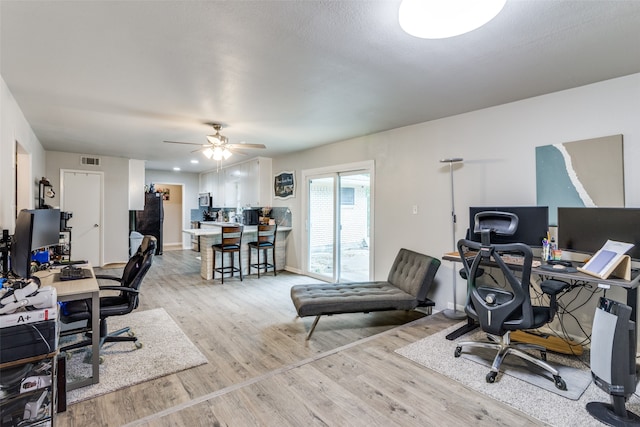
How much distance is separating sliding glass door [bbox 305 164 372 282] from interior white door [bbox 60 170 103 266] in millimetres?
4528

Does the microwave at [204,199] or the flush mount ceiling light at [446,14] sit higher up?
the flush mount ceiling light at [446,14]

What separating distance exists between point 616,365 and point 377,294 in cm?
196

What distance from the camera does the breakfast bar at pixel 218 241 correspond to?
218 inches

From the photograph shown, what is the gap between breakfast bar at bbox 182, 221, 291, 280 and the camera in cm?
554

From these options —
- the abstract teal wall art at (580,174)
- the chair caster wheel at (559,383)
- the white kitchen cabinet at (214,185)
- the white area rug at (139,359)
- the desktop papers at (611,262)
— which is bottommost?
the white area rug at (139,359)

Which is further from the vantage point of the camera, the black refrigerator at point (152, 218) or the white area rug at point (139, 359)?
the black refrigerator at point (152, 218)

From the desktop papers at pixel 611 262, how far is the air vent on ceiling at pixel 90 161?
316 inches

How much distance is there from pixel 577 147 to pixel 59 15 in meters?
3.93

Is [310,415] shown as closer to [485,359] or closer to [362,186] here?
[485,359]

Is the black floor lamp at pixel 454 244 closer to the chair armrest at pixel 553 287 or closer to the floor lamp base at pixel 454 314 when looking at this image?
the floor lamp base at pixel 454 314

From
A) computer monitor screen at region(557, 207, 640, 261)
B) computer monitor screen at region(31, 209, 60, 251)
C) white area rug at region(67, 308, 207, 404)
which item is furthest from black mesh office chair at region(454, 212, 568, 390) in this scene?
computer monitor screen at region(31, 209, 60, 251)

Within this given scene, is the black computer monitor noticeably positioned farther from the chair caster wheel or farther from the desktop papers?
the desktop papers

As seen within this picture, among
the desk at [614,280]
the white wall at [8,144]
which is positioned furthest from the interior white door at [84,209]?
the desk at [614,280]

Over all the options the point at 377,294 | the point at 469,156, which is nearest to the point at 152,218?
the point at 377,294
